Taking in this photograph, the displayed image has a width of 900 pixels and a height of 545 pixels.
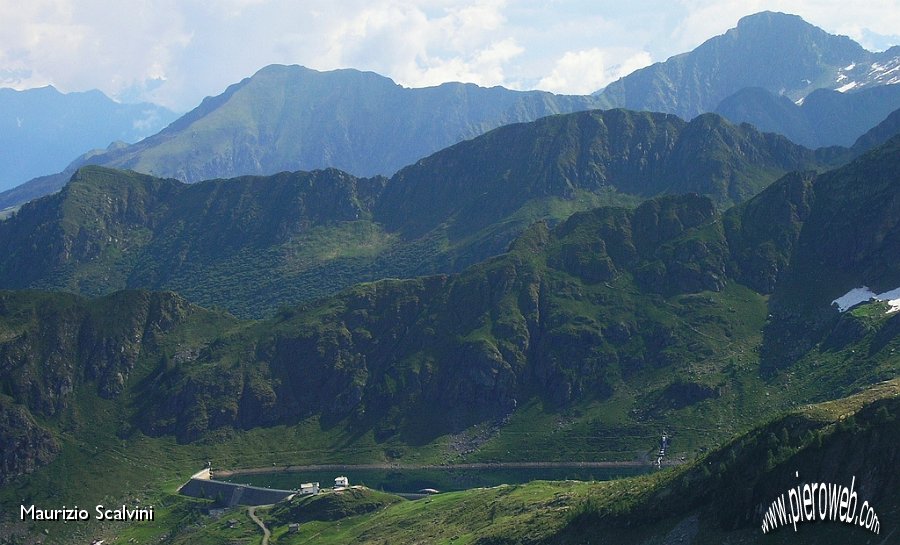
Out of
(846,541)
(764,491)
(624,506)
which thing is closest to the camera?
(846,541)

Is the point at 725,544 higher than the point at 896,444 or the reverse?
the reverse

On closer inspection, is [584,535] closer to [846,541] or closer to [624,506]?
[624,506]

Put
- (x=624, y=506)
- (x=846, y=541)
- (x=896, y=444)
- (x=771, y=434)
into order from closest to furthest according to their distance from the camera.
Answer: (x=846, y=541)
(x=896, y=444)
(x=771, y=434)
(x=624, y=506)

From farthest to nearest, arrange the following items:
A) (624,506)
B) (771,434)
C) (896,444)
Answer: (624,506)
(771,434)
(896,444)

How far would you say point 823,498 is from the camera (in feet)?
508

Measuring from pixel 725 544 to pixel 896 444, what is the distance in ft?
99.8

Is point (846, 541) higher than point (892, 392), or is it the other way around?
point (892, 392)

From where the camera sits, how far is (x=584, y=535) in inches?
7648

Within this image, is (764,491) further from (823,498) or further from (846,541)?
(846,541)

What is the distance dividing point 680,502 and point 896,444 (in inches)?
1625

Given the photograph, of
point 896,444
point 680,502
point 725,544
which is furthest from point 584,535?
point 896,444

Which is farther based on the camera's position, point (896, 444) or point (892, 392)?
point (892, 392)

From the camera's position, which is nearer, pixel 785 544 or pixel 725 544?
pixel 785 544

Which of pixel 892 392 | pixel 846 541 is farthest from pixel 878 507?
pixel 892 392
